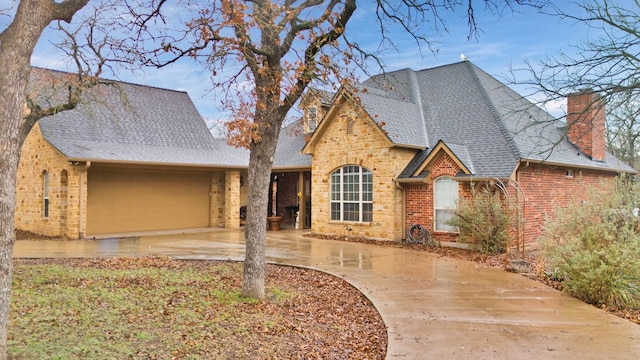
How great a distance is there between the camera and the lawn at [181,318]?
4957 millimetres

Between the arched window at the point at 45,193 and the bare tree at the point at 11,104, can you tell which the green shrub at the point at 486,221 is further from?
the arched window at the point at 45,193

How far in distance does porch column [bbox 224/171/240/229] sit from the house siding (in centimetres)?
449

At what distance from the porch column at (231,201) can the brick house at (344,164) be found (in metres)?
0.07

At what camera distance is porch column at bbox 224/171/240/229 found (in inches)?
819

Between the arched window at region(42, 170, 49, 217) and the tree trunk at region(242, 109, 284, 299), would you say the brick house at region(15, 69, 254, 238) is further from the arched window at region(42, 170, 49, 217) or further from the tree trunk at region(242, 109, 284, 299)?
the tree trunk at region(242, 109, 284, 299)

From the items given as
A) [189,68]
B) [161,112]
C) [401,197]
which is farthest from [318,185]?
[189,68]

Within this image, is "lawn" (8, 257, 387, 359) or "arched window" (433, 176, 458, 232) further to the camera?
"arched window" (433, 176, 458, 232)

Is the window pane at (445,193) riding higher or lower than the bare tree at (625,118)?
lower

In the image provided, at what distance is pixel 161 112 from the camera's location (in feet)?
69.6

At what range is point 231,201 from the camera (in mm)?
20781

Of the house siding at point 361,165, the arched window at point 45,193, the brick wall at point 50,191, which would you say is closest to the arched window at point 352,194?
the house siding at point 361,165

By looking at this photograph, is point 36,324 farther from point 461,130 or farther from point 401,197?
point 461,130

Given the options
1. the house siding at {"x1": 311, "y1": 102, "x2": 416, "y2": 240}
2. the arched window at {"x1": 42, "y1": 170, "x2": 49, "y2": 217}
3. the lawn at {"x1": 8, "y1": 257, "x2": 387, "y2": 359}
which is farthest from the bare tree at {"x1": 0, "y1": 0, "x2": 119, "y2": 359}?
the arched window at {"x1": 42, "y1": 170, "x2": 49, "y2": 217}

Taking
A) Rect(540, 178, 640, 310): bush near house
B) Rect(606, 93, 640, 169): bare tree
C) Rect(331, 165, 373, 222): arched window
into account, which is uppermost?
Rect(606, 93, 640, 169): bare tree
